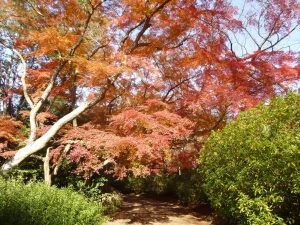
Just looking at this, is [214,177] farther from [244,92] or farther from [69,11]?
[69,11]

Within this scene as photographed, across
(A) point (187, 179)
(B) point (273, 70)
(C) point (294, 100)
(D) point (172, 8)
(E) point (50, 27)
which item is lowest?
(A) point (187, 179)

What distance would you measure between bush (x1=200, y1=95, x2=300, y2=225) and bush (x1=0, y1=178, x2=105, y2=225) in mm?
3646

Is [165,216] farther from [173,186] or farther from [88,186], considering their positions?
[173,186]

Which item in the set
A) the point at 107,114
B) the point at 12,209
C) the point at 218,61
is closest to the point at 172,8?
the point at 218,61

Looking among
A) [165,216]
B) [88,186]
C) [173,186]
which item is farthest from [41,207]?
[173,186]

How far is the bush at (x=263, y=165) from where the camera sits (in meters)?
6.49

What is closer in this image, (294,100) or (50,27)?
(294,100)

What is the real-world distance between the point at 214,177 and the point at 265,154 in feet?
6.49

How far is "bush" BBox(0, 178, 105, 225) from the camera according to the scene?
6.54m

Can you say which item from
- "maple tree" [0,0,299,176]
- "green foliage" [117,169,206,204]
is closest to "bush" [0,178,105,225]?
"maple tree" [0,0,299,176]

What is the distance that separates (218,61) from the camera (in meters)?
11.4

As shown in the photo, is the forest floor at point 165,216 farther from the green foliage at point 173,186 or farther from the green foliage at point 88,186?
the green foliage at point 88,186

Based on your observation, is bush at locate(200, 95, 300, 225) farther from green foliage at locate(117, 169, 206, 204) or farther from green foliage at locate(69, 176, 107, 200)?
green foliage at locate(117, 169, 206, 204)

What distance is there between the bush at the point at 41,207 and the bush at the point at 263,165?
12.0 feet
